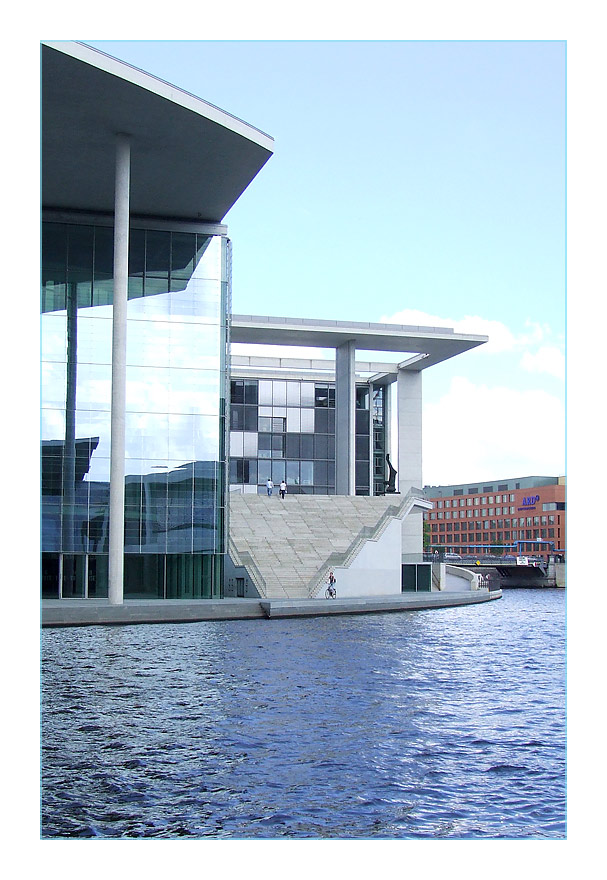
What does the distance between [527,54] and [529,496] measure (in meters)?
85.8

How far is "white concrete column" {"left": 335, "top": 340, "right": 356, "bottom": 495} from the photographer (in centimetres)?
5884

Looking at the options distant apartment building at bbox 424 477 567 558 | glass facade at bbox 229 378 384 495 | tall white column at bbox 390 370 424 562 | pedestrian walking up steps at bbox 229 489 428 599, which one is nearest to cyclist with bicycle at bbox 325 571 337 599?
pedestrian walking up steps at bbox 229 489 428 599

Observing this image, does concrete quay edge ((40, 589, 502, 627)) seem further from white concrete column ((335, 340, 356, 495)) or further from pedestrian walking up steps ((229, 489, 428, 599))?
white concrete column ((335, 340, 356, 495))

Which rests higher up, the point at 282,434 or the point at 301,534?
the point at 282,434

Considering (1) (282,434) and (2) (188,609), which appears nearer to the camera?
(2) (188,609)

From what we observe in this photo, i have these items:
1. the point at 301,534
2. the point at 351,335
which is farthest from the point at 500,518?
the point at 301,534

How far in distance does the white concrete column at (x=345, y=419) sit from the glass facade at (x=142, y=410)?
2131cm

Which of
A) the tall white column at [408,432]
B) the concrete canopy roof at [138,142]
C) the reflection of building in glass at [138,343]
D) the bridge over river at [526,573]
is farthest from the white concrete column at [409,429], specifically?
the concrete canopy roof at [138,142]

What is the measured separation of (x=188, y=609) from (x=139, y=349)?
1007cm

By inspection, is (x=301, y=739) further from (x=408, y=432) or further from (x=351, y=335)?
(x=408, y=432)

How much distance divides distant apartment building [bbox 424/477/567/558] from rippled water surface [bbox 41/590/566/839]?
67.7 metres

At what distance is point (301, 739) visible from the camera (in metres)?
13.9
